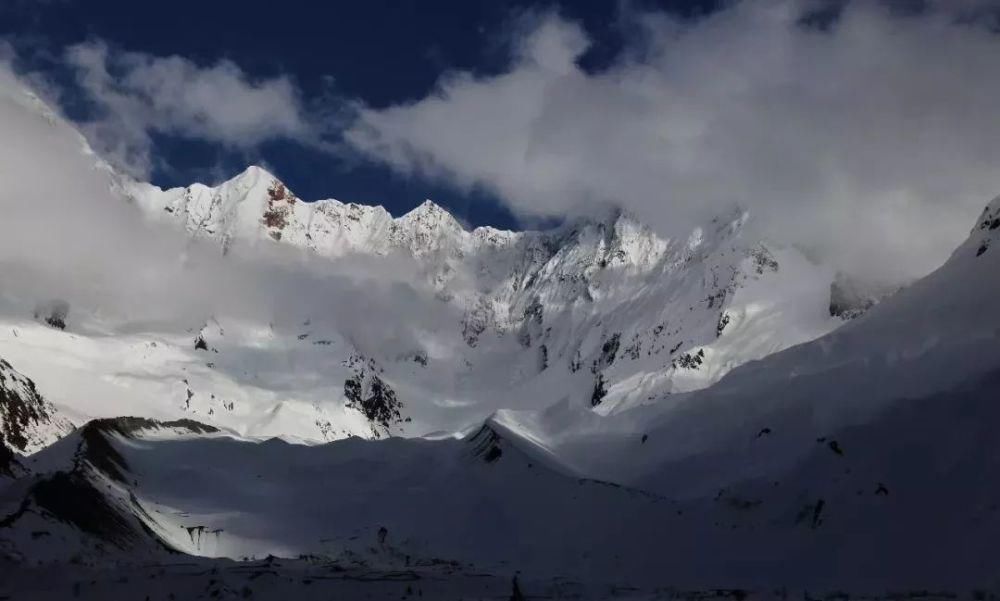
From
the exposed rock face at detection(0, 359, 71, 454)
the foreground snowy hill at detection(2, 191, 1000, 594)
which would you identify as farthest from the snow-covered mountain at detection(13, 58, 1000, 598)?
the exposed rock face at detection(0, 359, 71, 454)

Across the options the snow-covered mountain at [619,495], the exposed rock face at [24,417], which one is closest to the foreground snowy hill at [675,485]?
the snow-covered mountain at [619,495]

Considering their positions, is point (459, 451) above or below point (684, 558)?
above

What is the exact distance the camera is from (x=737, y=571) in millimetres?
49688

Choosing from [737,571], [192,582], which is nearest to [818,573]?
[737,571]

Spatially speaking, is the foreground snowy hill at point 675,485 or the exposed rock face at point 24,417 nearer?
the foreground snowy hill at point 675,485

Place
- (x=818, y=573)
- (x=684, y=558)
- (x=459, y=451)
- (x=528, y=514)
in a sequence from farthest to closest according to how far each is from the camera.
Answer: (x=459, y=451) < (x=528, y=514) < (x=684, y=558) < (x=818, y=573)

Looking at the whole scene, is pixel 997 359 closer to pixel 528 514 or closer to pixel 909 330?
pixel 909 330

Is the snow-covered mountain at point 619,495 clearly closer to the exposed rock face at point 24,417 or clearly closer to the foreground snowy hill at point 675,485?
the foreground snowy hill at point 675,485

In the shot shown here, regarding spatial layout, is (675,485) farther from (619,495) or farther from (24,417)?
(24,417)

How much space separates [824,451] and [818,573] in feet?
40.6

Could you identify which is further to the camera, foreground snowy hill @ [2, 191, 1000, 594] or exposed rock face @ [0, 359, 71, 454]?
exposed rock face @ [0, 359, 71, 454]

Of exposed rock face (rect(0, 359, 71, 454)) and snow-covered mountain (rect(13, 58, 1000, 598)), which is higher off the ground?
exposed rock face (rect(0, 359, 71, 454))

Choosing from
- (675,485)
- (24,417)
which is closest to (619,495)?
(675,485)

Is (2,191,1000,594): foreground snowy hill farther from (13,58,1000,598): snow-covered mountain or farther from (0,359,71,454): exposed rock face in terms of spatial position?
(0,359,71,454): exposed rock face
